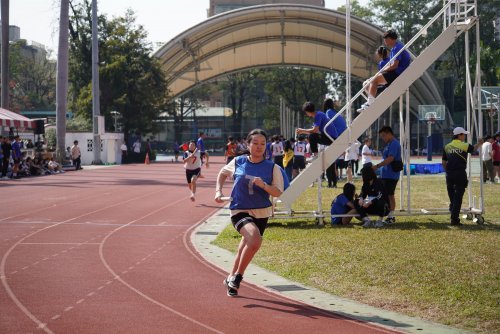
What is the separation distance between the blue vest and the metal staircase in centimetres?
622

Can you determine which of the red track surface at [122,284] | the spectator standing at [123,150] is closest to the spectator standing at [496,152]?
the red track surface at [122,284]

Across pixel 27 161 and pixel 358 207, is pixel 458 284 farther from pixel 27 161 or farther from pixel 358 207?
pixel 27 161

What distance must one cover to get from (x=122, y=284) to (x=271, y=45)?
56.9 m

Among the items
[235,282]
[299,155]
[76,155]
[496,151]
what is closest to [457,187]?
[235,282]

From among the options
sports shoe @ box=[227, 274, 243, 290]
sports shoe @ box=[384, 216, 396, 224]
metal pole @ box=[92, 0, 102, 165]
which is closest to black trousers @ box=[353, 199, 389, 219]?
sports shoe @ box=[384, 216, 396, 224]

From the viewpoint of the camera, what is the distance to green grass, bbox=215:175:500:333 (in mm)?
8172

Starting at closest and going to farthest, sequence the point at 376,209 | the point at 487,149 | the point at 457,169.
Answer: the point at 457,169, the point at 376,209, the point at 487,149

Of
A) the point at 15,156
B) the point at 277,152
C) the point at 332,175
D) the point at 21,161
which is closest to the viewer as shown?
the point at 332,175

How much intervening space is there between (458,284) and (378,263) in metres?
1.67

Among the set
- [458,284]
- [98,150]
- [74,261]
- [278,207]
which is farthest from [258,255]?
[98,150]

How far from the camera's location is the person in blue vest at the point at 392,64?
1553 centimetres

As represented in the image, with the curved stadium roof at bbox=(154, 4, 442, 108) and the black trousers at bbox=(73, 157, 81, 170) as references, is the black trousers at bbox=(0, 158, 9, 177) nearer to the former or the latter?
the black trousers at bbox=(73, 157, 81, 170)

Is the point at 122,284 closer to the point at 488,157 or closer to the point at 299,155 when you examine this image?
the point at 299,155

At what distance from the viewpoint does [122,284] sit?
31.4 ft
